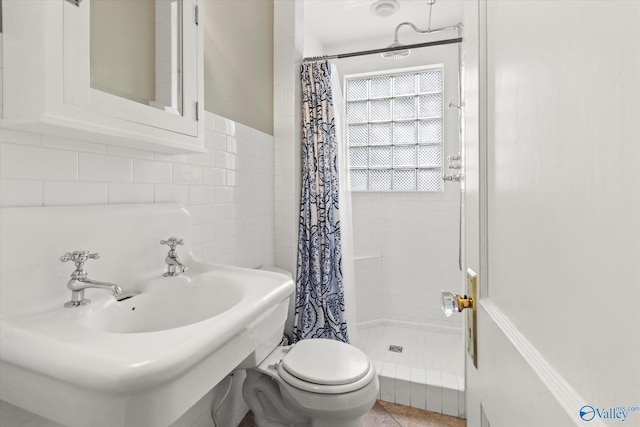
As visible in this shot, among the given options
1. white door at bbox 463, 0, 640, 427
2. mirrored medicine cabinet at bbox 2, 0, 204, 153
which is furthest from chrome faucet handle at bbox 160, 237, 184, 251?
white door at bbox 463, 0, 640, 427

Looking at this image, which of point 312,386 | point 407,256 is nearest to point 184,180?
point 312,386

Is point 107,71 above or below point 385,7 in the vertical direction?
below

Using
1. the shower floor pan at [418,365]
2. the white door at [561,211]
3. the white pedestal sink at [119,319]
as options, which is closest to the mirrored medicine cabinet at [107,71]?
the white pedestal sink at [119,319]

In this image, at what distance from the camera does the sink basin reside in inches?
36.4

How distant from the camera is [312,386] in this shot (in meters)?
1.26

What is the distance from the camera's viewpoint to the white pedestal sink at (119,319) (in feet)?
1.70

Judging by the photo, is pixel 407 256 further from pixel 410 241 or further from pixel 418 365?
pixel 418 365

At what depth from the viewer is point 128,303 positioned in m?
0.93

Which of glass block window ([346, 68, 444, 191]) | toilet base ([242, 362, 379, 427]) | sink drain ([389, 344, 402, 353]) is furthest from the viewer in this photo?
glass block window ([346, 68, 444, 191])

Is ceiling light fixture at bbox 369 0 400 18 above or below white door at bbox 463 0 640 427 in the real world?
above

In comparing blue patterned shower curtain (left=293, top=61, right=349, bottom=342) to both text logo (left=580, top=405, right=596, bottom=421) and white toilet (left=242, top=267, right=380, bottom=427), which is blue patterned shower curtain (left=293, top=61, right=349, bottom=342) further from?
text logo (left=580, top=405, right=596, bottom=421)

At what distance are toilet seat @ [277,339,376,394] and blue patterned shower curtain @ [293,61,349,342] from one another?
19.6 inches

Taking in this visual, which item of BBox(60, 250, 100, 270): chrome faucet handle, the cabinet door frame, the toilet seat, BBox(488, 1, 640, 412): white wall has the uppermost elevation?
the cabinet door frame

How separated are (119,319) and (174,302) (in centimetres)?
19
